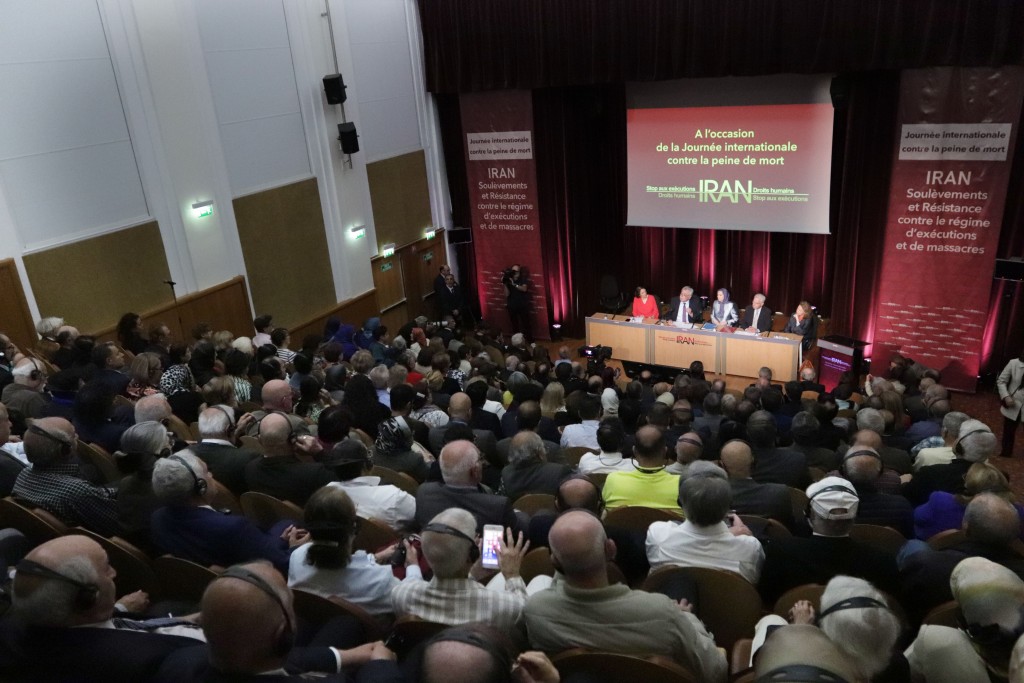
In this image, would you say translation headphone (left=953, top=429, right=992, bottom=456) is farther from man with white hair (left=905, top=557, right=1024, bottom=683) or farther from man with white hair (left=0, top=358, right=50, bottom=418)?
man with white hair (left=0, top=358, right=50, bottom=418)

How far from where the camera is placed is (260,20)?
793 centimetres

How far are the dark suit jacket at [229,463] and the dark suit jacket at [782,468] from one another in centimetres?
274

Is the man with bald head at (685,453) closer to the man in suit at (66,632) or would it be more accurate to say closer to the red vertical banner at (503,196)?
A: the man in suit at (66,632)

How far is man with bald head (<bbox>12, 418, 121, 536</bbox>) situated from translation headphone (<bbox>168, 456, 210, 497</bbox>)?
595 mm

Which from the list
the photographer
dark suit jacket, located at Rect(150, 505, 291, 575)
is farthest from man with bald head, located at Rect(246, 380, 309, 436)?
the photographer

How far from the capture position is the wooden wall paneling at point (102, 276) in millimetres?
6277

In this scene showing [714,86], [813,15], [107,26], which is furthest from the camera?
[714,86]

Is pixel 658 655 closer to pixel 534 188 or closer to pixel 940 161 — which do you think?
pixel 940 161

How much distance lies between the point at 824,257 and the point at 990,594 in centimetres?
821

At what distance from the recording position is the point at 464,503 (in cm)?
309

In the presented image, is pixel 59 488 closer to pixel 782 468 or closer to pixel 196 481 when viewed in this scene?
pixel 196 481

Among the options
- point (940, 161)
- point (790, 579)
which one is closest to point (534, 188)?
point (940, 161)

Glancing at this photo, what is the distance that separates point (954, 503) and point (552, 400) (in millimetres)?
2747

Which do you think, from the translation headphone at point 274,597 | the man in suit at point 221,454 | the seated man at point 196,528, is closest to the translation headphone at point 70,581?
the translation headphone at point 274,597
